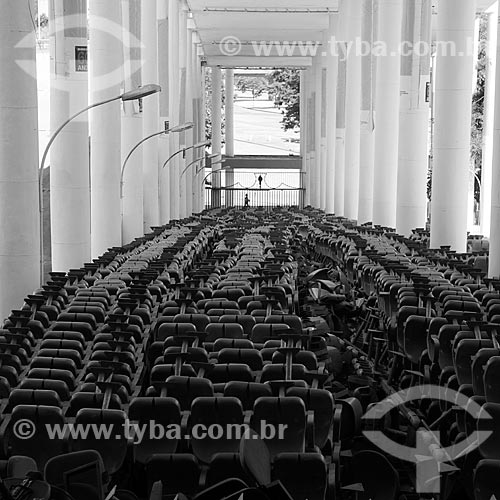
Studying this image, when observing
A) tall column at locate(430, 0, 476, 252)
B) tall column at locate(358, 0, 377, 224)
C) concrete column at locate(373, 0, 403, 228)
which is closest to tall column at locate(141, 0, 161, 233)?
concrete column at locate(373, 0, 403, 228)

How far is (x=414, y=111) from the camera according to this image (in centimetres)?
3722

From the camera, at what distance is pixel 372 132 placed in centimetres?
4691

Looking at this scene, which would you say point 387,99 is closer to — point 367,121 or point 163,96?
point 367,121

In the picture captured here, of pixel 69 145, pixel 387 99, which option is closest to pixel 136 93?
pixel 69 145

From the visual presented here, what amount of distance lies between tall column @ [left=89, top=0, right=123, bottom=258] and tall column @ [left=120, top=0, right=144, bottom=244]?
211 inches

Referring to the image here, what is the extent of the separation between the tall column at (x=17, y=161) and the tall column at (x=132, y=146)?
1769cm

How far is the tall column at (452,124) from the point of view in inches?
1195

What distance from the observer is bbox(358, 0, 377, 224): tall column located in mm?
46812

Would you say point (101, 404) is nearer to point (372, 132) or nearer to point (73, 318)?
point (73, 318)

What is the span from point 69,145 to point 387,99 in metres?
18.9

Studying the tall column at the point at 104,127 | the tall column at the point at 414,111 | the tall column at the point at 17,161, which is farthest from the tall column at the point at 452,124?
the tall column at the point at 17,161

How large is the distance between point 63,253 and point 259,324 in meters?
14.1

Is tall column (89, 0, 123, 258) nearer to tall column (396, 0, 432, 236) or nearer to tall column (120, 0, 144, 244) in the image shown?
tall column (120, 0, 144, 244)

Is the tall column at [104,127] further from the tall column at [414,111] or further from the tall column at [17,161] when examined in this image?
the tall column at [17,161]
